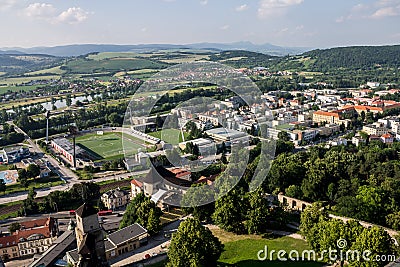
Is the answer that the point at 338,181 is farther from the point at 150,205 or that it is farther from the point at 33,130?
the point at 33,130

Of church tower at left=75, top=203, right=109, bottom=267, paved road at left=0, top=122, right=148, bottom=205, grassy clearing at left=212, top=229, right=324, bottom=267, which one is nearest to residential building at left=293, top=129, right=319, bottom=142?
paved road at left=0, top=122, right=148, bottom=205

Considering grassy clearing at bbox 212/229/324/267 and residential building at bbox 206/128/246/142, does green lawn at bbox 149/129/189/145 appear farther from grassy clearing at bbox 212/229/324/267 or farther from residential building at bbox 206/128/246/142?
grassy clearing at bbox 212/229/324/267

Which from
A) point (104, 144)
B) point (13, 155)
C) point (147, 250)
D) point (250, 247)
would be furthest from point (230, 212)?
point (13, 155)

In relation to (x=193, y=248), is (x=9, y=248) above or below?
below

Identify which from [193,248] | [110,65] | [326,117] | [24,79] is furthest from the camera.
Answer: [110,65]

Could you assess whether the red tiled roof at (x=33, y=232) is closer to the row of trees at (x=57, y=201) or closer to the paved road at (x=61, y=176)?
the row of trees at (x=57, y=201)

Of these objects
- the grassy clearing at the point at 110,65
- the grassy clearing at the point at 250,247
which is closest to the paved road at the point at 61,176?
the grassy clearing at the point at 250,247

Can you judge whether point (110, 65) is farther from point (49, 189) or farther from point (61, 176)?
point (49, 189)
